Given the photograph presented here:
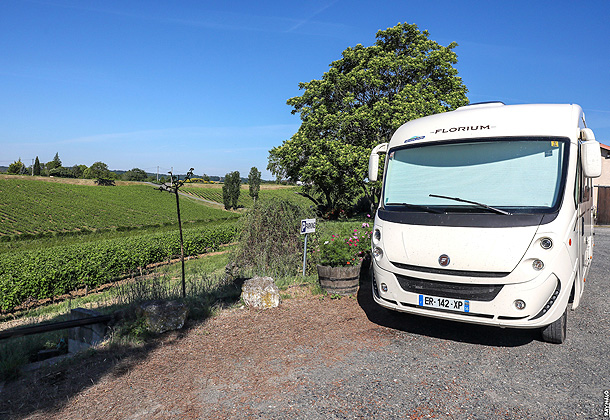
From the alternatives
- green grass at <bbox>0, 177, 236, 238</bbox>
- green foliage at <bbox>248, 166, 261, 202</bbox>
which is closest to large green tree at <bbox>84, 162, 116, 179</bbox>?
green grass at <bbox>0, 177, 236, 238</bbox>

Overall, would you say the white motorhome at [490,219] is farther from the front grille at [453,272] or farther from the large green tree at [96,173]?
the large green tree at [96,173]

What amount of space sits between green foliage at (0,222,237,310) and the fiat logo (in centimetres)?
642

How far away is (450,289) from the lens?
438cm

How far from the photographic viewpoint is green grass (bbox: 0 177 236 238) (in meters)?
41.0

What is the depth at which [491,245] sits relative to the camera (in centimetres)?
416

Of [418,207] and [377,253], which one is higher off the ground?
[418,207]

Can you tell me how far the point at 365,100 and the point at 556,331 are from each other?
21.3 metres

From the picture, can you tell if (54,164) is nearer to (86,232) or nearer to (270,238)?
(86,232)

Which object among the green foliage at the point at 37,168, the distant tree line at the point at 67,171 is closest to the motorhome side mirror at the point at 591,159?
the distant tree line at the point at 67,171

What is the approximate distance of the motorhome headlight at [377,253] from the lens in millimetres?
4953

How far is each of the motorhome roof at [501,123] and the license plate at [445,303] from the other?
2.06 meters

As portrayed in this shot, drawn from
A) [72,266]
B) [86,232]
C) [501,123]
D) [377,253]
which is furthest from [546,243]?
A: [86,232]

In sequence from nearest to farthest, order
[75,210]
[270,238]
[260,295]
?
1. [260,295]
2. [270,238]
3. [75,210]

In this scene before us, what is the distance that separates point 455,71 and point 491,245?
850 inches
